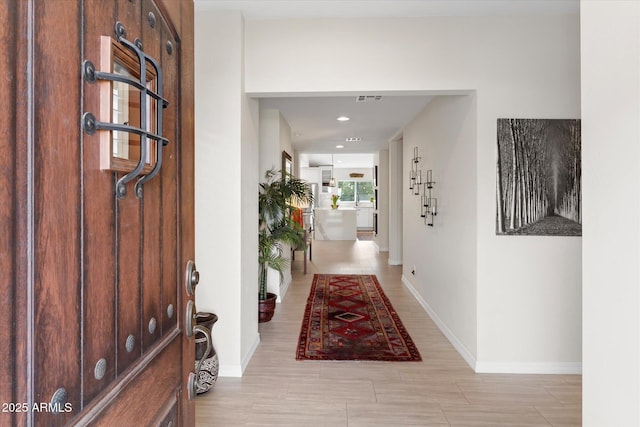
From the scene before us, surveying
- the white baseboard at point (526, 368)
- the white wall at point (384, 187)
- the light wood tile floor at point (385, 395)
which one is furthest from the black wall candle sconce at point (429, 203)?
the white wall at point (384, 187)

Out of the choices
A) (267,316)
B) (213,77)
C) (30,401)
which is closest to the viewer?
(30,401)

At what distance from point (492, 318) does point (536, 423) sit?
747 millimetres

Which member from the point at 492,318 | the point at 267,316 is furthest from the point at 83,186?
the point at 267,316

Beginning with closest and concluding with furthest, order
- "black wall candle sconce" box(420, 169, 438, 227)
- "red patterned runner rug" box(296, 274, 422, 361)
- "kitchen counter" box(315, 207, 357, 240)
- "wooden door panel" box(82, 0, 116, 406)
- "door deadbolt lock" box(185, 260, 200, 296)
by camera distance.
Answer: "wooden door panel" box(82, 0, 116, 406)
"door deadbolt lock" box(185, 260, 200, 296)
"red patterned runner rug" box(296, 274, 422, 361)
"black wall candle sconce" box(420, 169, 438, 227)
"kitchen counter" box(315, 207, 357, 240)

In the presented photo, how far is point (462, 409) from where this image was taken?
221cm

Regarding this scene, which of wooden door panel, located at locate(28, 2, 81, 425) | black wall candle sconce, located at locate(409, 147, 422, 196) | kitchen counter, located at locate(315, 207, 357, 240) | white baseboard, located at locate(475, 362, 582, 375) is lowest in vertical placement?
white baseboard, located at locate(475, 362, 582, 375)

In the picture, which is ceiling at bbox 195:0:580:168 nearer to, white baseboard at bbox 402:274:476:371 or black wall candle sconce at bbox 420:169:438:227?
black wall candle sconce at bbox 420:169:438:227

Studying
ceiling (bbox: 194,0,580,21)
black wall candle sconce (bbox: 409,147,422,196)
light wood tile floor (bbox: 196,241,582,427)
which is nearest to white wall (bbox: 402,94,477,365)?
black wall candle sconce (bbox: 409,147,422,196)

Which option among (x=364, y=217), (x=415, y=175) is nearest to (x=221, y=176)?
(x=415, y=175)

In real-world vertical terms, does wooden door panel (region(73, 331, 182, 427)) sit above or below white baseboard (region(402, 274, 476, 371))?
above

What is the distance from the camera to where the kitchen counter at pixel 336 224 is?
10.6m

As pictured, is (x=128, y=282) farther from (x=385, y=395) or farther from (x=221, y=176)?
(x=385, y=395)

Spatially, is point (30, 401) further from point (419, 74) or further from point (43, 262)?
point (419, 74)
